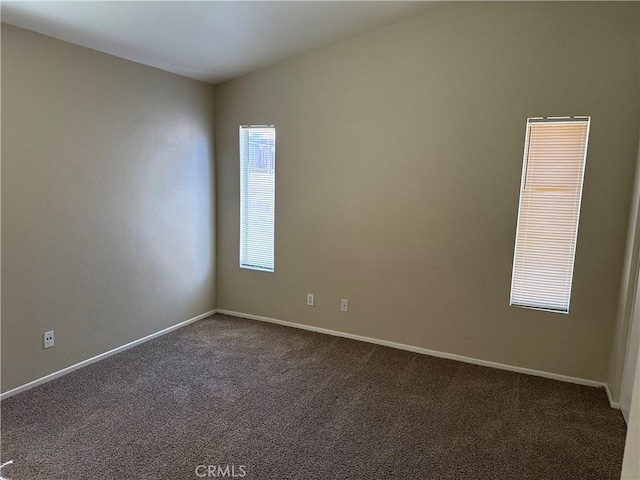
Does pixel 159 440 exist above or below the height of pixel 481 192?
below

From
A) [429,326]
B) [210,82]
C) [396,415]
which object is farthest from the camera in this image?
[210,82]

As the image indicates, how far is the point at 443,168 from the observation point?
3506mm

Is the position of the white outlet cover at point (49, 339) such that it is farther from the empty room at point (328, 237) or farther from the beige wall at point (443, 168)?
the beige wall at point (443, 168)

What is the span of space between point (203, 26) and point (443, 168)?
2.16 m

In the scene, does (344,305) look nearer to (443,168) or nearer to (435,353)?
(435,353)

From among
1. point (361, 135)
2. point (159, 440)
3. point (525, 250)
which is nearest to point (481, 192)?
point (525, 250)

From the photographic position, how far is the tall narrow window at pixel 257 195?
429 cm

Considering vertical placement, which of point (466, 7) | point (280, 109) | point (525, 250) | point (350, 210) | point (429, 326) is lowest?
point (429, 326)

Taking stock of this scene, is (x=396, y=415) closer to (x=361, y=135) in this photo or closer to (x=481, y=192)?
(x=481, y=192)

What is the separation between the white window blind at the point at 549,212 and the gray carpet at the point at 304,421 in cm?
72

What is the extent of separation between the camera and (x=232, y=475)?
7.01 ft

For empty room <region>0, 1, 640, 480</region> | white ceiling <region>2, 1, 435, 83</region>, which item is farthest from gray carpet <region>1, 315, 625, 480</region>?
white ceiling <region>2, 1, 435, 83</region>

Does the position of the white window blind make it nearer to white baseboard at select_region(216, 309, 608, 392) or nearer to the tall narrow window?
white baseboard at select_region(216, 309, 608, 392)

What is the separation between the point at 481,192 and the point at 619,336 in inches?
55.4
